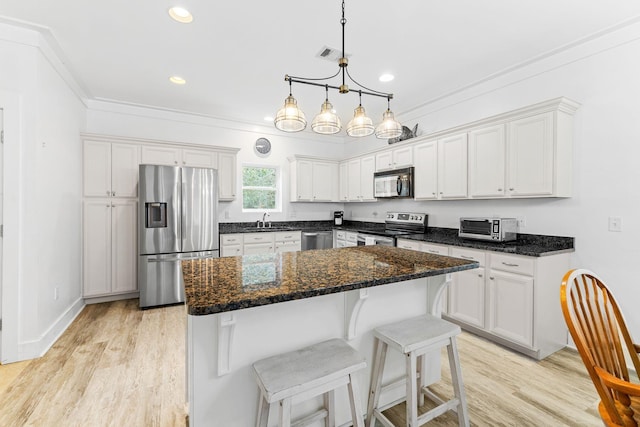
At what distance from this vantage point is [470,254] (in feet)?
9.61

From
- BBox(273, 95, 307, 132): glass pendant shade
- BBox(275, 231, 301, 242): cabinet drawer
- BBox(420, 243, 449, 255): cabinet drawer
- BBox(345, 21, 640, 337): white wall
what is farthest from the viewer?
BBox(275, 231, 301, 242): cabinet drawer

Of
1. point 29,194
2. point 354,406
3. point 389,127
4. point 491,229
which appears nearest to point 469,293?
point 491,229

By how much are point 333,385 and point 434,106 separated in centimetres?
385

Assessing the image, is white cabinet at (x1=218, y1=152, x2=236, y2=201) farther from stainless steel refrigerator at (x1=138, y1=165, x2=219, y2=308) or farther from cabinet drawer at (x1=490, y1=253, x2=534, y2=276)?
cabinet drawer at (x1=490, y1=253, x2=534, y2=276)

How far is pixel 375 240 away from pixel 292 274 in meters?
2.75

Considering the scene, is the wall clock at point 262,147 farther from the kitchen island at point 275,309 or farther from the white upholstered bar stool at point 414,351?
the white upholstered bar stool at point 414,351

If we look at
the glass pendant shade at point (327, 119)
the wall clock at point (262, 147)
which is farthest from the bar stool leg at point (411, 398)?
the wall clock at point (262, 147)

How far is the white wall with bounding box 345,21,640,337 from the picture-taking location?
2381 mm

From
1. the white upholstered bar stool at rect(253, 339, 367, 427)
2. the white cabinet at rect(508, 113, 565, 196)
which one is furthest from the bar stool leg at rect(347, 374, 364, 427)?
the white cabinet at rect(508, 113, 565, 196)

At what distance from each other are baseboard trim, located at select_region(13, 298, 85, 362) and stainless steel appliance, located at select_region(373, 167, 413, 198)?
4120mm

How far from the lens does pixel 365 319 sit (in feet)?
5.66

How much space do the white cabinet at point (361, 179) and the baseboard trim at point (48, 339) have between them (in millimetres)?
4174

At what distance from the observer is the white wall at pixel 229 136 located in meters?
4.14

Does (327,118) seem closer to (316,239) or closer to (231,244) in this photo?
(231,244)
